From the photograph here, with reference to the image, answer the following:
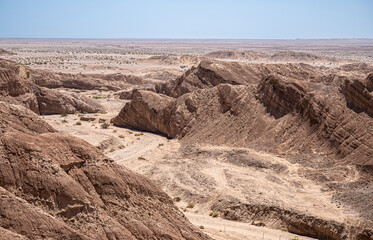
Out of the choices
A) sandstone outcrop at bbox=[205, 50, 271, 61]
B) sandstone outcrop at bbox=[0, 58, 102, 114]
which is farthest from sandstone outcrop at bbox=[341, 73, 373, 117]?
sandstone outcrop at bbox=[205, 50, 271, 61]

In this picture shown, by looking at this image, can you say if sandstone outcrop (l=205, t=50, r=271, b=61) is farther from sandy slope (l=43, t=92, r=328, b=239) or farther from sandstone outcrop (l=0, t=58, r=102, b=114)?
sandy slope (l=43, t=92, r=328, b=239)

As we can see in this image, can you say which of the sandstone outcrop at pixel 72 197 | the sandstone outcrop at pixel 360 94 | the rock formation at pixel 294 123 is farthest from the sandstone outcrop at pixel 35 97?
the sandstone outcrop at pixel 360 94

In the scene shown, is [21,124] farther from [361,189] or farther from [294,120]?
[294,120]

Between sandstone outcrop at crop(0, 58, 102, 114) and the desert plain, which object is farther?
sandstone outcrop at crop(0, 58, 102, 114)

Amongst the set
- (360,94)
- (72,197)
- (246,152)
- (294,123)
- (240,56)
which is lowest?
(240,56)

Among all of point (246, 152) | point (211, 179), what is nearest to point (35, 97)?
point (246, 152)

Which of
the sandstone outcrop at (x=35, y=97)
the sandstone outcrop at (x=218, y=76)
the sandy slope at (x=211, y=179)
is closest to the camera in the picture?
the sandy slope at (x=211, y=179)

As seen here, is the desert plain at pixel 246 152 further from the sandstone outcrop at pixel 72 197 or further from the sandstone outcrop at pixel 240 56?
the sandstone outcrop at pixel 240 56

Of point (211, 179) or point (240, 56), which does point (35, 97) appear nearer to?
point (211, 179)

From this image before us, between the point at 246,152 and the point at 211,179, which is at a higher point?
the point at 246,152

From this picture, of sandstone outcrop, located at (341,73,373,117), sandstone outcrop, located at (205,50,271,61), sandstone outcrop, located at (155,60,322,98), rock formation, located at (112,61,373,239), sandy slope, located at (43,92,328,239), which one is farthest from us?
sandstone outcrop, located at (205,50,271,61)

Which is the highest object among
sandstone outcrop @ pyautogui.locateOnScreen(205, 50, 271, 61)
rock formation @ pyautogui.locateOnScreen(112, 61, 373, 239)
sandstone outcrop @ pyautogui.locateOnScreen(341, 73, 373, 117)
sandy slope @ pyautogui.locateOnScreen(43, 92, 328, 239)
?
sandstone outcrop @ pyautogui.locateOnScreen(341, 73, 373, 117)

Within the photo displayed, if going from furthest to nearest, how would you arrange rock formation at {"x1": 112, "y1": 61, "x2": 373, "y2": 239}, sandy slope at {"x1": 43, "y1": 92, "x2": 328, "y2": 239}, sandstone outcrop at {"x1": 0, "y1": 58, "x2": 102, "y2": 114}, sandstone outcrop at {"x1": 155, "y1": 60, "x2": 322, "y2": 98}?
sandstone outcrop at {"x1": 155, "y1": 60, "x2": 322, "y2": 98}, sandstone outcrop at {"x1": 0, "y1": 58, "x2": 102, "y2": 114}, rock formation at {"x1": 112, "y1": 61, "x2": 373, "y2": 239}, sandy slope at {"x1": 43, "y1": 92, "x2": 328, "y2": 239}
